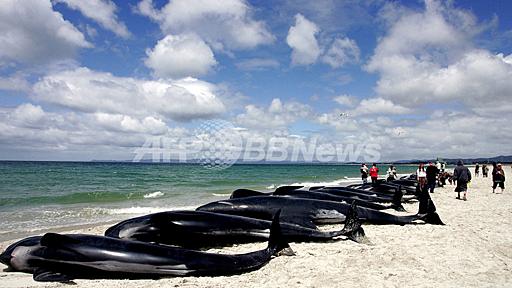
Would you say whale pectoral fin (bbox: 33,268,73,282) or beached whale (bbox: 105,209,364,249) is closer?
whale pectoral fin (bbox: 33,268,73,282)

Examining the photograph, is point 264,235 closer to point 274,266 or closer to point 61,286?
point 274,266

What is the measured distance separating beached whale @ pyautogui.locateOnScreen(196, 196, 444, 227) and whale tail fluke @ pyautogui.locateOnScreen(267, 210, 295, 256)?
2.77 meters

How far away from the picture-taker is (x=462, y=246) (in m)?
8.62

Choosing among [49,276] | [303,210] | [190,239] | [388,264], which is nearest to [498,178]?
[303,210]

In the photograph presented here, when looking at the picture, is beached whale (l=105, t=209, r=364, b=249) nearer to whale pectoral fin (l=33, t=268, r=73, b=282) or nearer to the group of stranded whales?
the group of stranded whales

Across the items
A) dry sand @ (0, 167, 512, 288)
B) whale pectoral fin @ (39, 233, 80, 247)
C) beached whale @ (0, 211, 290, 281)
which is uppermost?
whale pectoral fin @ (39, 233, 80, 247)

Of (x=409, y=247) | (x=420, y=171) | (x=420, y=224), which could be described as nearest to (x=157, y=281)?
(x=409, y=247)

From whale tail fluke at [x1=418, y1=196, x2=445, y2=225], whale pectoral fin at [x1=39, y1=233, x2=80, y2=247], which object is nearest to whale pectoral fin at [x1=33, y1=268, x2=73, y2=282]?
whale pectoral fin at [x1=39, y1=233, x2=80, y2=247]

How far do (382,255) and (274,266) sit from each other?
2.30 meters

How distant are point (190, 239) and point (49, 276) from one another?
296 centimetres

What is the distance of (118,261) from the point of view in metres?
6.63

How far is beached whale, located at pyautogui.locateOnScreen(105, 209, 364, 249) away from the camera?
28.4 ft

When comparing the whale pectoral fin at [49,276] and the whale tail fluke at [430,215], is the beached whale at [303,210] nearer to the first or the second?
the whale tail fluke at [430,215]

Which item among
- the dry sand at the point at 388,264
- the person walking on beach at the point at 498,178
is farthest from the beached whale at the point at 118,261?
the person walking on beach at the point at 498,178
